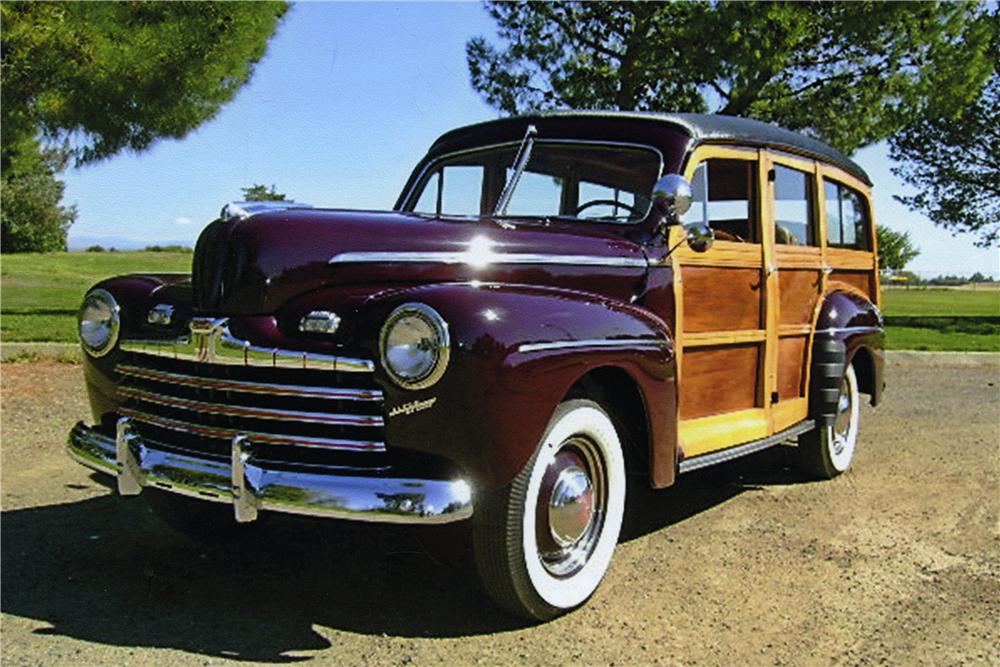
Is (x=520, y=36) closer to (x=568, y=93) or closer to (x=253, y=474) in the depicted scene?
(x=568, y=93)

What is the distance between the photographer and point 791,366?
4801 mm

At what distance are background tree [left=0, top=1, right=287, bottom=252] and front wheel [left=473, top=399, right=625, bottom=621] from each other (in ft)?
32.3

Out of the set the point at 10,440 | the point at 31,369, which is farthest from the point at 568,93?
the point at 10,440

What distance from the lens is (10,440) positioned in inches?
230

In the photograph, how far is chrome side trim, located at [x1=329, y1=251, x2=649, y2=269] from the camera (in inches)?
121

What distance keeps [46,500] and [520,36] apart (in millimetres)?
11973

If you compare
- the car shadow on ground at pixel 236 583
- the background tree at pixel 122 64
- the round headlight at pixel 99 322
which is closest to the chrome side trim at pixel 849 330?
the car shadow on ground at pixel 236 583

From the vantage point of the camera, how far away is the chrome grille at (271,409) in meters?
2.77

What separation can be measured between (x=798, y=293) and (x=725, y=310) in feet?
2.80

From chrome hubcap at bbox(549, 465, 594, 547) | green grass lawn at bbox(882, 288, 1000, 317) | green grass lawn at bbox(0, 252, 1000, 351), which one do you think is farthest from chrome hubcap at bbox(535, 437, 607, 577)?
green grass lawn at bbox(882, 288, 1000, 317)

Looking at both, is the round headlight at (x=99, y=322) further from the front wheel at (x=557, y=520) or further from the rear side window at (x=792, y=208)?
the rear side window at (x=792, y=208)

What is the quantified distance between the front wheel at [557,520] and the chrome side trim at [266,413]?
0.45 m

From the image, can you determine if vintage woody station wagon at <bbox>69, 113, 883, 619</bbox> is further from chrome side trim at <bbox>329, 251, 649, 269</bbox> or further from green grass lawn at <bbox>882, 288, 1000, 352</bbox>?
green grass lawn at <bbox>882, 288, 1000, 352</bbox>

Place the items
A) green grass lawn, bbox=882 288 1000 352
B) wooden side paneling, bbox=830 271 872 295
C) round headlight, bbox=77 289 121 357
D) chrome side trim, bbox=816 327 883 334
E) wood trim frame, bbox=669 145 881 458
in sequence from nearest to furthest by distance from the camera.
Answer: round headlight, bbox=77 289 121 357 < wood trim frame, bbox=669 145 881 458 < chrome side trim, bbox=816 327 883 334 < wooden side paneling, bbox=830 271 872 295 < green grass lawn, bbox=882 288 1000 352
